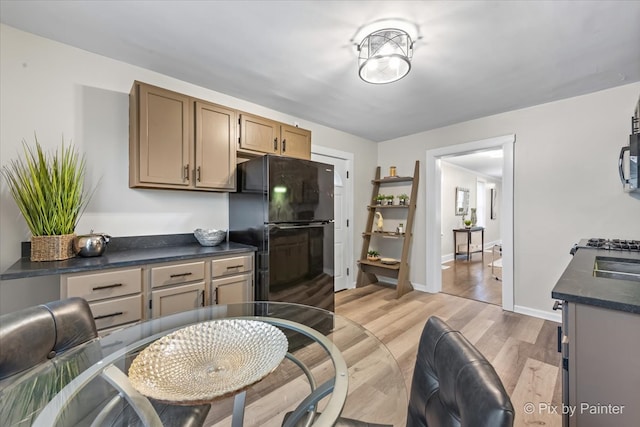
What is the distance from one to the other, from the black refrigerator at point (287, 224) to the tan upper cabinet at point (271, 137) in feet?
0.82

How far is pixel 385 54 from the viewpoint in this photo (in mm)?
1688

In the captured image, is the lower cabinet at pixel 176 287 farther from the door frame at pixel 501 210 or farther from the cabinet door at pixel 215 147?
the door frame at pixel 501 210

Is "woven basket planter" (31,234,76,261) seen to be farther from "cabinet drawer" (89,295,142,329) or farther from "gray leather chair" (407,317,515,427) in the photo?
"gray leather chair" (407,317,515,427)

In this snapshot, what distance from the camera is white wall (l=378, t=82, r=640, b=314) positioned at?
243cm

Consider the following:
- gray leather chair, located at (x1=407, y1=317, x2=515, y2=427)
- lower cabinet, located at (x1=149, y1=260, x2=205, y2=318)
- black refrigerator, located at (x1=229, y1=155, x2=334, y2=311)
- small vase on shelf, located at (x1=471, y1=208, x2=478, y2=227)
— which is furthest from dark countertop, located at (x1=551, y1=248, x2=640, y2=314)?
small vase on shelf, located at (x1=471, y1=208, x2=478, y2=227)

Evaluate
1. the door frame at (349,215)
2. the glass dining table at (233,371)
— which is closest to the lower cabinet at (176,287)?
the glass dining table at (233,371)

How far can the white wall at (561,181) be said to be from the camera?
7.97 ft

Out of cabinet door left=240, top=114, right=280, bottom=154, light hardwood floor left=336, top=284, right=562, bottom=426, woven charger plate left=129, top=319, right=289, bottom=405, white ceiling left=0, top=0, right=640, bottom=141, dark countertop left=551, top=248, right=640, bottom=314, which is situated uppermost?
white ceiling left=0, top=0, right=640, bottom=141

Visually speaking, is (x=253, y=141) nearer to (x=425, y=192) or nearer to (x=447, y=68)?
(x=447, y=68)

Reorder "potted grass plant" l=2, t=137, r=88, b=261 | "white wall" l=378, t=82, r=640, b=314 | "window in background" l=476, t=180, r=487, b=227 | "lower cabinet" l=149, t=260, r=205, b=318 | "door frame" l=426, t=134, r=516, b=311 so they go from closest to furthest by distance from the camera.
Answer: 1. "potted grass plant" l=2, t=137, r=88, b=261
2. "lower cabinet" l=149, t=260, r=205, b=318
3. "white wall" l=378, t=82, r=640, b=314
4. "door frame" l=426, t=134, r=516, b=311
5. "window in background" l=476, t=180, r=487, b=227

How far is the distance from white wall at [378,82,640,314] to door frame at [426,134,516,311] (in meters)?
0.06

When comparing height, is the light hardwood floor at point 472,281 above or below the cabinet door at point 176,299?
below

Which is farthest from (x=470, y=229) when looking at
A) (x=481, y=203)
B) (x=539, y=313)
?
(x=539, y=313)

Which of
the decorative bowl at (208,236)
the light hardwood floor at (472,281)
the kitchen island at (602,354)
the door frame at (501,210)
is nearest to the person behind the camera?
the kitchen island at (602,354)
